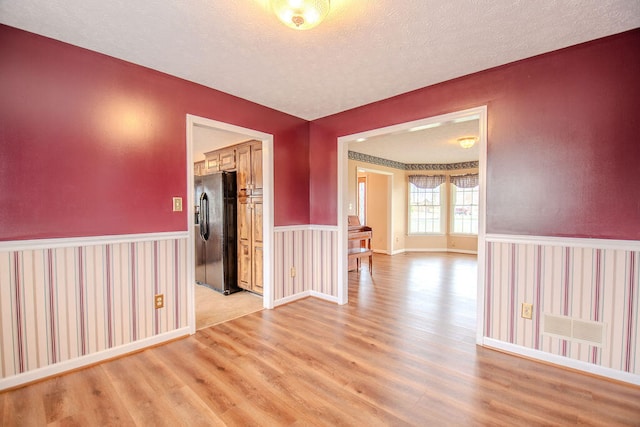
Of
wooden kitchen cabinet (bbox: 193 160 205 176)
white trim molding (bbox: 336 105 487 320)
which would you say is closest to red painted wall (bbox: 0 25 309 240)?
white trim molding (bbox: 336 105 487 320)

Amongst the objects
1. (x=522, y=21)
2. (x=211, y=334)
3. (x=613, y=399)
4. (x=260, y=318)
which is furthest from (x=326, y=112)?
(x=613, y=399)

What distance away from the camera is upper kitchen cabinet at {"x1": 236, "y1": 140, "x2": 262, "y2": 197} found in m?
3.79

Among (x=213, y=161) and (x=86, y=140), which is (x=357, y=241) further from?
(x=86, y=140)

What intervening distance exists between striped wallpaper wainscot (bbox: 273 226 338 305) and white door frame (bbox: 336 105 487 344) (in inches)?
4.2

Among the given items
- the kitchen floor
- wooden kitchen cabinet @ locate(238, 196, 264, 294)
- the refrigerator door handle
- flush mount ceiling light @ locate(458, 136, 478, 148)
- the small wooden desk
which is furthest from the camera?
flush mount ceiling light @ locate(458, 136, 478, 148)

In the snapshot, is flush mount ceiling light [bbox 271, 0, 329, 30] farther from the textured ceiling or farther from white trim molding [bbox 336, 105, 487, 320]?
white trim molding [bbox 336, 105, 487, 320]

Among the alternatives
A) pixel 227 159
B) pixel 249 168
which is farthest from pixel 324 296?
pixel 227 159

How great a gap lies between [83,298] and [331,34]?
9.00 feet

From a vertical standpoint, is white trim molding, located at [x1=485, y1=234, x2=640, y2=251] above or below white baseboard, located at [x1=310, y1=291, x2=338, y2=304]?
above

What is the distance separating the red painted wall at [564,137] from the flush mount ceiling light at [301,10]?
1.64 meters

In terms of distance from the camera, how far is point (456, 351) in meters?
2.37

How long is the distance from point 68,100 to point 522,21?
3278mm

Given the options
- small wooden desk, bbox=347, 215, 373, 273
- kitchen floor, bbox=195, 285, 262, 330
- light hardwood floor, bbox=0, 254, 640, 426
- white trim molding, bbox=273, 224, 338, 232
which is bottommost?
kitchen floor, bbox=195, 285, 262, 330

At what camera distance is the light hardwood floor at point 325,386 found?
1631 mm
